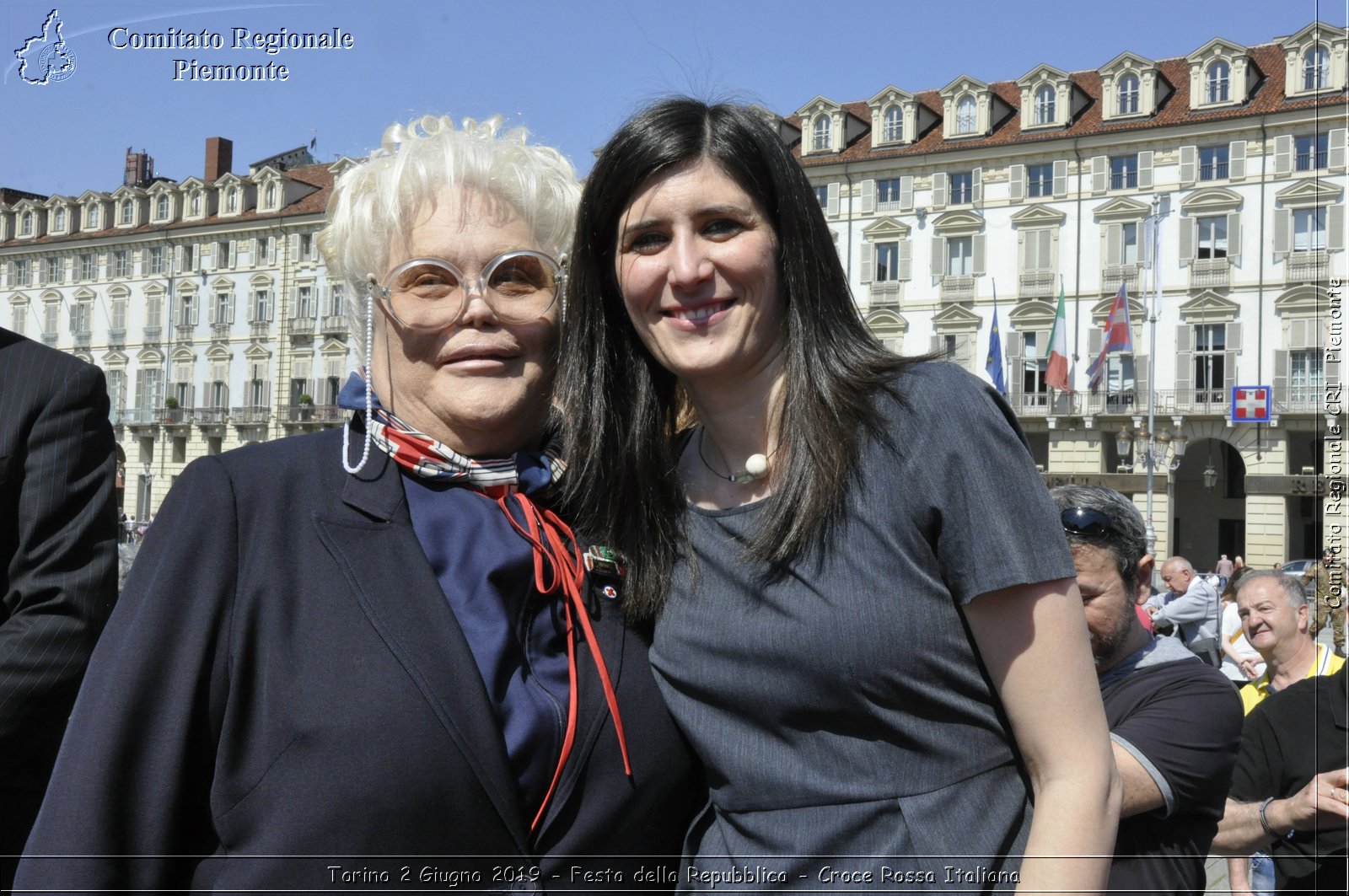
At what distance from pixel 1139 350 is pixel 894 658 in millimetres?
38047

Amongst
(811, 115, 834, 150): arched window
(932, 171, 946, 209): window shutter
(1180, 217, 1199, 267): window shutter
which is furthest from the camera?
(811, 115, 834, 150): arched window

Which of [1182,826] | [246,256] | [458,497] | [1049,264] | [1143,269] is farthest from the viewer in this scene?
[246,256]

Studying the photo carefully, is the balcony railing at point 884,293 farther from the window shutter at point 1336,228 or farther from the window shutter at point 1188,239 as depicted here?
the window shutter at point 1336,228

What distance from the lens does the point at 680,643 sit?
6.77 feet

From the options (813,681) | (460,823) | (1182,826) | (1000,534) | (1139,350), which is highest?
(1139,350)

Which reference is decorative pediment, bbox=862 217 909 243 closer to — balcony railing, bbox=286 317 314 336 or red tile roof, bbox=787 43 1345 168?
red tile roof, bbox=787 43 1345 168

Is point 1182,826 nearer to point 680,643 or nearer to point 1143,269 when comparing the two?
point 680,643

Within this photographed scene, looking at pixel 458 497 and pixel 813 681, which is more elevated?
pixel 458 497

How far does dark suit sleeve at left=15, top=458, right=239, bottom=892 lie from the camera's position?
71.5 inches

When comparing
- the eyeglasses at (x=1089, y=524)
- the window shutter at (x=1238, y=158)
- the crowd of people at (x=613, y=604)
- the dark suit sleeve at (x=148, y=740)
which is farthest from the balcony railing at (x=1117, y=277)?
the dark suit sleeve at (x=148, y=740)

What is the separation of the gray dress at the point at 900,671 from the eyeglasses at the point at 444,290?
69 centimetres

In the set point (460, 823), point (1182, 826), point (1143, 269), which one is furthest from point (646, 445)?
point (1143, 269)

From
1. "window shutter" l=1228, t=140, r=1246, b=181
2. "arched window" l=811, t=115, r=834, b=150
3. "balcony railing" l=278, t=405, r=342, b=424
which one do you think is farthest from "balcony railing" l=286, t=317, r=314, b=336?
"window shutter" l=1228, t=140, r=1246, b=181

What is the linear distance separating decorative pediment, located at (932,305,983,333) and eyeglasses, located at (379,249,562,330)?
38791mm
